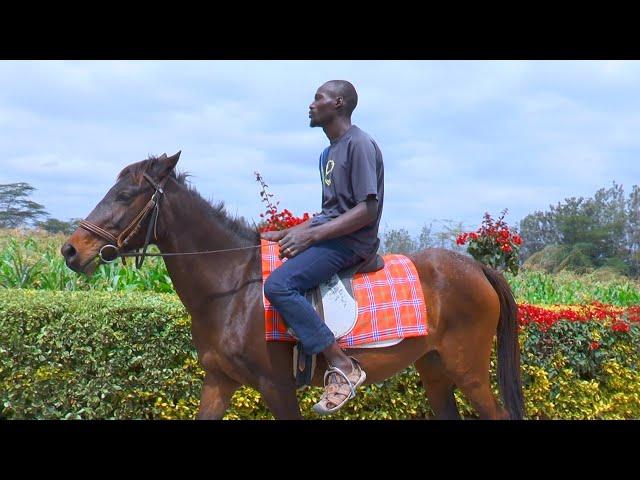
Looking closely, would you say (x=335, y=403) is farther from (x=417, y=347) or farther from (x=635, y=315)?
(x=635, y=315)

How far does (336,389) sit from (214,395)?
0.80 meters

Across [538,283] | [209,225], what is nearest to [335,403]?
[209,225]

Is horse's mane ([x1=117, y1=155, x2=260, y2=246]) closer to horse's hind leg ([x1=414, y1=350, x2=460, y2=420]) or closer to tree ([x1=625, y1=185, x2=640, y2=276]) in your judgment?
horse's hind leg ([x1=414, y1=350, x2=460, y2=420])

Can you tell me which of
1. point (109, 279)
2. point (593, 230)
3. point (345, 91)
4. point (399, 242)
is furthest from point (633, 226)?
point (345, 91)

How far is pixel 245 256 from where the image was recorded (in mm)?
4828

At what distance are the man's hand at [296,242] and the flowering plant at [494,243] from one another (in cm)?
517

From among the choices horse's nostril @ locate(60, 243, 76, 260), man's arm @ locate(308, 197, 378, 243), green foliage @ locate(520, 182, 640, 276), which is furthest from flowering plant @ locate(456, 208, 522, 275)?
green foliage @ locate(520, 182, 640, 276)

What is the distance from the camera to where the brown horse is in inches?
175

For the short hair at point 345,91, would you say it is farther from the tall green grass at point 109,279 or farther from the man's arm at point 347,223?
the tall green grass at point 109,279

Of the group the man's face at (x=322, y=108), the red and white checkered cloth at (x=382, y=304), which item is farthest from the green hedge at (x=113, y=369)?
the man's face at (x=322, y=108)

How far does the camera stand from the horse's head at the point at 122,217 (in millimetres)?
4324

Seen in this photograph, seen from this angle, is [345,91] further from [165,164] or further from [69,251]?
[69,251]

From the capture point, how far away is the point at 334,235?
4.44 m

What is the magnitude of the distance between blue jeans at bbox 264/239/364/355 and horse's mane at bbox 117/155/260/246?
550mm
